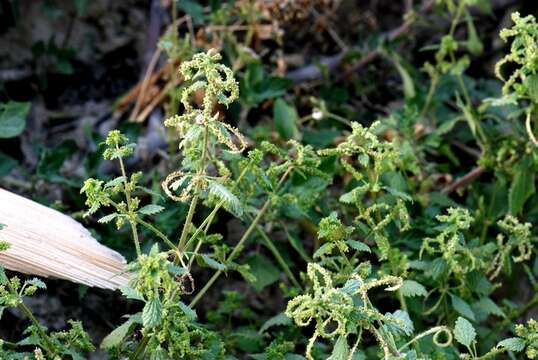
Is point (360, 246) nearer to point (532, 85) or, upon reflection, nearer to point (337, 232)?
point (337, 232)

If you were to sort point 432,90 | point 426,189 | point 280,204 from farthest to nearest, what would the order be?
point 432,90, point 426,189, point 280,204

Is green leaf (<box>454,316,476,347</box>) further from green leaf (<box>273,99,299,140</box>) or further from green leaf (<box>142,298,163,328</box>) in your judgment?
green leaf (<box>273,99,299,140</box>)

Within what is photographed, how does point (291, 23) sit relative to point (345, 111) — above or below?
above

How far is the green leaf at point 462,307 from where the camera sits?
6.04ft

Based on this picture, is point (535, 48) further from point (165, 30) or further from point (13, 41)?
point (13, 41)

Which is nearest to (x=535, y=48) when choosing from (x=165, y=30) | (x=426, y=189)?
(x=426, y=189)

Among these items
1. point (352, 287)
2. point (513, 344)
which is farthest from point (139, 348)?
point (513, 344)

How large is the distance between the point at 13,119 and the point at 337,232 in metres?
1.06

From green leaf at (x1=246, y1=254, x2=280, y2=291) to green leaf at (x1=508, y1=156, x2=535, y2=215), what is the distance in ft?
2.00

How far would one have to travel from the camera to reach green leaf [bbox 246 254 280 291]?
2100 mm

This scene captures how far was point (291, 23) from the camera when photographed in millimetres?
2914

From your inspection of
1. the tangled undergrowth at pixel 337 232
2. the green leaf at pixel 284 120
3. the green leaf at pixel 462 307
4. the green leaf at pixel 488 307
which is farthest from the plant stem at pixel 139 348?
the green leaf at pixel 284 120

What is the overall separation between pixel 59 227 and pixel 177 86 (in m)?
0.99

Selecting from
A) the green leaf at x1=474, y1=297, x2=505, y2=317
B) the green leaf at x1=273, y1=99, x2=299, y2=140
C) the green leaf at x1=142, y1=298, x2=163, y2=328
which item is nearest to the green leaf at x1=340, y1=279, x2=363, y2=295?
the green leaf at x1=142, y1=298, x2=163, y2=328
